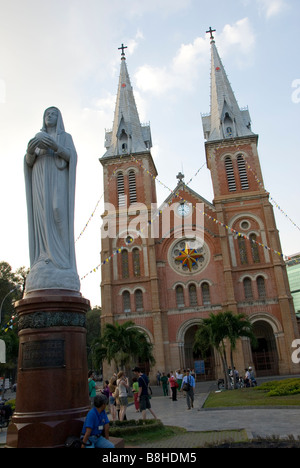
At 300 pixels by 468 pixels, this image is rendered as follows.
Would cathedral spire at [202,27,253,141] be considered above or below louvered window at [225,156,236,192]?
above

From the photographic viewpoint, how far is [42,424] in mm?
5570

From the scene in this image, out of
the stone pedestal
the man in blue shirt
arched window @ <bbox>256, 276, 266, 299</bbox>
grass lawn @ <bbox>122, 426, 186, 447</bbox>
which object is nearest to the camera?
the man in blue shirt

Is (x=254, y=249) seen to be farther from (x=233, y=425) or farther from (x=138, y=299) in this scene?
(x=233, y=425)

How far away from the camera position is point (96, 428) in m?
5.15

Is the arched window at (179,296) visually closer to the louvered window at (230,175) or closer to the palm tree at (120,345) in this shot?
the palm tree at (120,345)

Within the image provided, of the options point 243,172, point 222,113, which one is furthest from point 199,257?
point 222,113

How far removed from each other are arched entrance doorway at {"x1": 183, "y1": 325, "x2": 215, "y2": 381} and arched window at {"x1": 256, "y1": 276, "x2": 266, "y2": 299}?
20.2 ft

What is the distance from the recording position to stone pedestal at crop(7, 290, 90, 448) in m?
5.59

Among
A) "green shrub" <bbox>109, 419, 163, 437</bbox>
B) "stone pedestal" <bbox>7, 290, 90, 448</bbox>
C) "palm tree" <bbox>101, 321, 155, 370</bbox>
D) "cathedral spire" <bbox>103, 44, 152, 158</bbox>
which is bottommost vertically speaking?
"green shrub" <bbox>109, 419, 163, 437</bbox>

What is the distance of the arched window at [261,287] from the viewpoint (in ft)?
110

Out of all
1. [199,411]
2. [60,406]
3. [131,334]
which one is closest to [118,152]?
[131,334]

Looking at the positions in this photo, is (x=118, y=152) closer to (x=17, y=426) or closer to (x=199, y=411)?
(x=199, y=411)

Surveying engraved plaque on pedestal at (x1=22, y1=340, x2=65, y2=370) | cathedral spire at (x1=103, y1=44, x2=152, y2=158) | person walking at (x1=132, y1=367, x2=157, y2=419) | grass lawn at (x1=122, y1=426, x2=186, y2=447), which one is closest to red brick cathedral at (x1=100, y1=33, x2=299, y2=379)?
cathedral spire at (x1=103, y1=44, x2=152, y2=158)

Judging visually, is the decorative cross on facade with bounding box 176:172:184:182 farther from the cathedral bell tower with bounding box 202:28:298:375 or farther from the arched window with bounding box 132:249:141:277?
the arched window with bounding box 132:249:141:277
